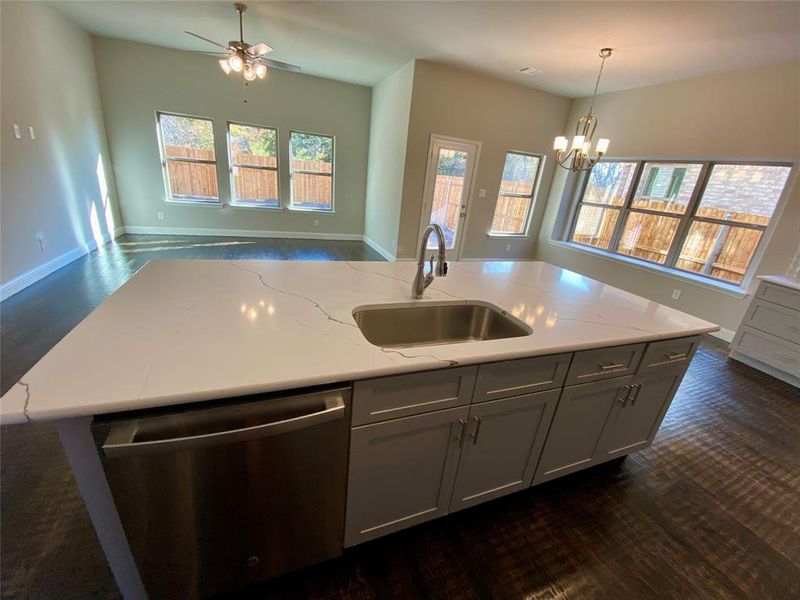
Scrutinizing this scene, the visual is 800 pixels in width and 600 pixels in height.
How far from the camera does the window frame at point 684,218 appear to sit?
11.1ft

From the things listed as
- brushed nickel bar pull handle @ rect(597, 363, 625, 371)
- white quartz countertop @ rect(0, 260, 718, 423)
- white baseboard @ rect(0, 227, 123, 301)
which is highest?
white quartz countertop @ rect(0, 260, 718, 423)

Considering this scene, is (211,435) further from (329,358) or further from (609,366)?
(609,366)

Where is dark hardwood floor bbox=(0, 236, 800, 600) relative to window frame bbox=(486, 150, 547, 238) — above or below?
below

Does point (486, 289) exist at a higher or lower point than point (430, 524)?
higher

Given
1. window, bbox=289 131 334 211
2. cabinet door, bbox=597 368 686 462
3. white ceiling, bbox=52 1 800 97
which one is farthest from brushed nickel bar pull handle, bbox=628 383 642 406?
window, bbox=289 131 334 211

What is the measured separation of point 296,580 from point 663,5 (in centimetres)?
419

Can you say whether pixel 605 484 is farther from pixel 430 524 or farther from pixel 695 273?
pixel 695 273

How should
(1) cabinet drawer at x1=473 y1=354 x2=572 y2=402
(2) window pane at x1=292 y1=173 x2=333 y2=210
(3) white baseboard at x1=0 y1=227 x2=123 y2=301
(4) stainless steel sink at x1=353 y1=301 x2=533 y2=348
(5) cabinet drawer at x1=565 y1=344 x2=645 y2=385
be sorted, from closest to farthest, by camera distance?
(1) cabinet drawer at x1=473 y1=354 x2=572 y2=402 → (5) cabinet drawer at x1=565 y1=344 x2=645 y2=385 → (4) stainless steel sink at x1=353 y1=301 x2=533 y2=348 → (3) white baseboard at x1=0 y1=227 x2=123 y2=301 → (2) window pane at x1=292 y1=173 x2=333 y2=210

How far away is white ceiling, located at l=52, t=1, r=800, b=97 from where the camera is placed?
2.69m

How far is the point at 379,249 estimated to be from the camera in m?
5.96

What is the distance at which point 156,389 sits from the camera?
0.76 meters

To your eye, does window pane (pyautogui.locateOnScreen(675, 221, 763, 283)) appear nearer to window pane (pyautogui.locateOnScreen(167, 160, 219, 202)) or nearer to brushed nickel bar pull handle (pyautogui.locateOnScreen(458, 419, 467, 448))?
brushed nickel bar pull handle (pyautogui.locateOnScreen(458, 419, 467, 448))

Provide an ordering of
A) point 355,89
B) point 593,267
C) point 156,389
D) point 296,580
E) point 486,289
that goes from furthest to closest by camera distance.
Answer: point 355,89
point 593,267
point 486,289
point 296,580
point 156,389

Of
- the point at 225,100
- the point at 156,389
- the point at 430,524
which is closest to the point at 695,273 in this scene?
the point at 430,524
